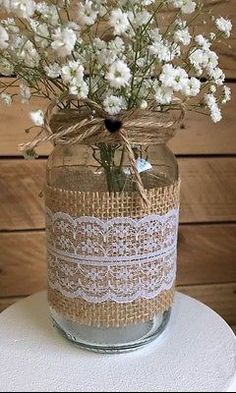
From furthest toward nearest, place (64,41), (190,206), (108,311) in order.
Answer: (190,206)
(108,311)
(64,41)

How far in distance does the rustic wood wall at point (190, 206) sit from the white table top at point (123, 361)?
25cm

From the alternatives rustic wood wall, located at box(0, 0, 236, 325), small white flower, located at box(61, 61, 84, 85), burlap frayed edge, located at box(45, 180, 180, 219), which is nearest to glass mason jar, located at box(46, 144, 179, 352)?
burlap frayed edge, located at box(45, 180, 180, 219)

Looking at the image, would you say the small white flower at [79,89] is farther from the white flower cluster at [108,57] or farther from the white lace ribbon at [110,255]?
the white lace ribbon at [110,255]

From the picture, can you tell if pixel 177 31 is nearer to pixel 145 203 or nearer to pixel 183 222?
pixel 145 203

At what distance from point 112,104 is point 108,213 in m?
0.13

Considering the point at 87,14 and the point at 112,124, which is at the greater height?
the point at 87,14

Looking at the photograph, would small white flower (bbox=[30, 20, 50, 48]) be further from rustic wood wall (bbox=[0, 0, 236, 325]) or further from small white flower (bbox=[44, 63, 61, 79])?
rustic wood wall (bbox=[0, 0, 236, 325])

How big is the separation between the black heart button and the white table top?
29 cm

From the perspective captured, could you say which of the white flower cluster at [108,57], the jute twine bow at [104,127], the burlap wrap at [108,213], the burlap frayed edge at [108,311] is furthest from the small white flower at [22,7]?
the burlap frayed edge at [108,311]

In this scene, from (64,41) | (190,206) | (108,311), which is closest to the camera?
(64,41)

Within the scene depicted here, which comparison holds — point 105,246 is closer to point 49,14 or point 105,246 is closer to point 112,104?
point 112,104

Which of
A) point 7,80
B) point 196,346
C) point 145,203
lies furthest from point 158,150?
point 7,80

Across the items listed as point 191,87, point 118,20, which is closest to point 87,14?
point 118,20

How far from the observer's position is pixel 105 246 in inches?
25.1
